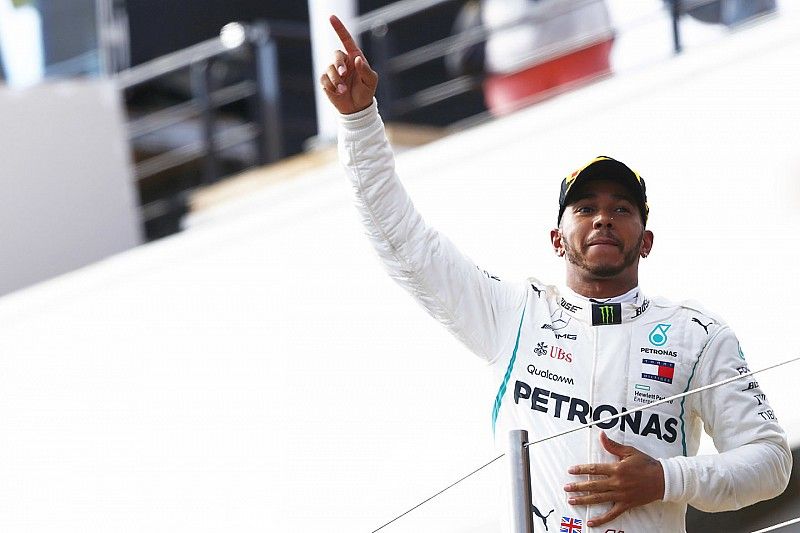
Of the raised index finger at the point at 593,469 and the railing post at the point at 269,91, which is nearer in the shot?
the raised index finger at the point at 593,469

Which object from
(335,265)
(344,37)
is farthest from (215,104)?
(344,37)

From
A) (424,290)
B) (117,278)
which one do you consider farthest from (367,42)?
(424,290)

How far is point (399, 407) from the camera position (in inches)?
121

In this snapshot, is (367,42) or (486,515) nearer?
(486,515)

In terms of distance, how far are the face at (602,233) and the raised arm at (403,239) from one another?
0.07m

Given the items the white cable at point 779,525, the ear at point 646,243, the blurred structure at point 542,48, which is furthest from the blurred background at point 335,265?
the white cable at point 779,525

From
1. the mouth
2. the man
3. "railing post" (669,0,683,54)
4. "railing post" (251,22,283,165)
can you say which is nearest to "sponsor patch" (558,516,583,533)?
the man

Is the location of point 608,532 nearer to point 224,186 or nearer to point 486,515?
point 486,515

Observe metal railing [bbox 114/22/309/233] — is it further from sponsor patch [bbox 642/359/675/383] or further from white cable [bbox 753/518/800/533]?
white cable [bbox 753/518/800/533]

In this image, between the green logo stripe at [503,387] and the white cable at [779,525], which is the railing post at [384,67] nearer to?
the green logo stripe at [503,387]

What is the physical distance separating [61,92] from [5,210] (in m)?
0.38

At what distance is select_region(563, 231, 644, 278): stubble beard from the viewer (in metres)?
1.33

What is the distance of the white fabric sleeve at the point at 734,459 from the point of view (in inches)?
46.6

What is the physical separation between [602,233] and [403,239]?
0.62 ft
